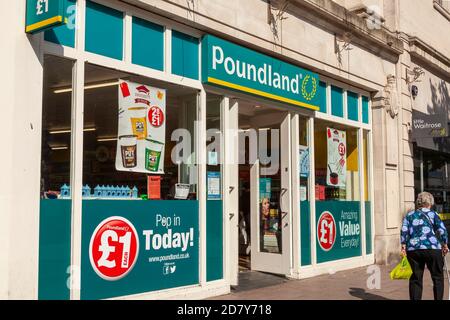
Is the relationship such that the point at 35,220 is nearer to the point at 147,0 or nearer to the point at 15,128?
the point at 15,128

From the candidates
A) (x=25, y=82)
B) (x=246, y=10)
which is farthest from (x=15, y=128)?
(x=246, y=10)

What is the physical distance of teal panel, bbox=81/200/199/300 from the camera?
592cm

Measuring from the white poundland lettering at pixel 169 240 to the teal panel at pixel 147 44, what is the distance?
2.14 metres

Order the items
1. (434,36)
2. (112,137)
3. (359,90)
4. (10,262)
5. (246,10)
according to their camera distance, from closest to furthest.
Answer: (10,262)
(112,137)
(246,10)
(359,90)
(434,36)

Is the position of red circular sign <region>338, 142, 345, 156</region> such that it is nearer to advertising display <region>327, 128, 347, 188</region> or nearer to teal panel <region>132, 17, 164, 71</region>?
advertising display <region>327, 128, 347, 188</region>

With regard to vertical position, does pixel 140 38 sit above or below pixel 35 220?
above

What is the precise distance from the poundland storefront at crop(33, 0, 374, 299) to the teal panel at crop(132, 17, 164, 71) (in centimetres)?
2

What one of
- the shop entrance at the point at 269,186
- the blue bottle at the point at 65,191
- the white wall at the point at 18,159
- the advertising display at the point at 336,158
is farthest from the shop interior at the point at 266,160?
the white wall at the point at 18,159

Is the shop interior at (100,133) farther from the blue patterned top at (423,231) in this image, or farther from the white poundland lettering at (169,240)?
the blue patterned top at (423,231)

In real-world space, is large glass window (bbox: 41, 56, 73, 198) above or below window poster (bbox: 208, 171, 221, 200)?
above

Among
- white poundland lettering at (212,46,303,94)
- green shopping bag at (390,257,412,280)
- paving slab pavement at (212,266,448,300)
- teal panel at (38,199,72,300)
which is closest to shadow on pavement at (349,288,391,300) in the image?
paving slab pavement at (212,266,448,300)

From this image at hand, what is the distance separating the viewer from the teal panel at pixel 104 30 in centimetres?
610

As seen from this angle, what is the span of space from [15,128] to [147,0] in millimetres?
2396
